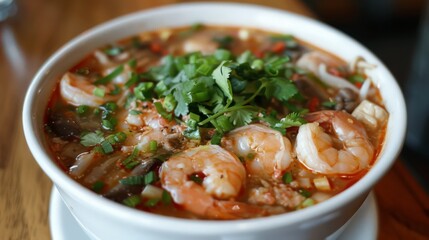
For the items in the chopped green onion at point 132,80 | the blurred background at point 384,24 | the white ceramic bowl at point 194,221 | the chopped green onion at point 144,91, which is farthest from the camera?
the blurred background at point 384,24

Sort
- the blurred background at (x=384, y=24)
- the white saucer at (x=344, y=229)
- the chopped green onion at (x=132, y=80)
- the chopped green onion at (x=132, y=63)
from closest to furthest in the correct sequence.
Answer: the white saucer at (x=344, y=229) < the chopped green onion at (x=132, y=80) < the chopped green onion at (x=132, y=63) < the blurred background at (x=384, y=24)

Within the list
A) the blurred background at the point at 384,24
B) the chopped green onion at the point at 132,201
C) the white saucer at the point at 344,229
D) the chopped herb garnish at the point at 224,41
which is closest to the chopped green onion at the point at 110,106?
the white saucer at the point at 344,229

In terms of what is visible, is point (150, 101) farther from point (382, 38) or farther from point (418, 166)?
point (382, 38)

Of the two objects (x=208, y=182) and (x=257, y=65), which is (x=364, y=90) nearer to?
(x=257, y=65)

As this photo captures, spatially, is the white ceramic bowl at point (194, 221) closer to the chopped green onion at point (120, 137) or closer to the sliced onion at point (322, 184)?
the sliced onion at point (322, 184)

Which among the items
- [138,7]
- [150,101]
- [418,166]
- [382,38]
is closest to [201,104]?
[150,101]

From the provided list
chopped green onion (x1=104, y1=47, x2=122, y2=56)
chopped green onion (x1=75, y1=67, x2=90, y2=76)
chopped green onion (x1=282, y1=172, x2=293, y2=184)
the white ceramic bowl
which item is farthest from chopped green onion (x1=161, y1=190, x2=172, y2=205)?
chopped green onion (x1=104, y1=47, x2=122, y2=56)

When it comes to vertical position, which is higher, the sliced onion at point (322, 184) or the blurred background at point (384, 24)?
the sliced onion at point (322, 184)
